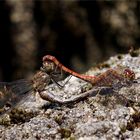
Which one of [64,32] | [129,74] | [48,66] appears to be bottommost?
[129,74]

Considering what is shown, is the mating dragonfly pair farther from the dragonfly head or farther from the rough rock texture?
the rough rock texture

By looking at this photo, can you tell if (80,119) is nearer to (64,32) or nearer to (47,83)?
(47,83)

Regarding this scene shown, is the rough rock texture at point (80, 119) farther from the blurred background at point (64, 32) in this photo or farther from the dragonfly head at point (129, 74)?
the blurred background at point (64, 32)

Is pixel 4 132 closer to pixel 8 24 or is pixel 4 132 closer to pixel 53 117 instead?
pixel 53 117

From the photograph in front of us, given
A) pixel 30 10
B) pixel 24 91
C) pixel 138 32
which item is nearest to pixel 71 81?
pixel 24 91

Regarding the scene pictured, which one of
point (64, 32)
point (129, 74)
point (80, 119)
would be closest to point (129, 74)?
point (129, 74)

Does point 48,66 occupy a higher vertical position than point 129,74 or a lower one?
higher
